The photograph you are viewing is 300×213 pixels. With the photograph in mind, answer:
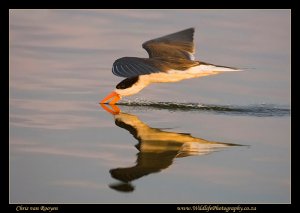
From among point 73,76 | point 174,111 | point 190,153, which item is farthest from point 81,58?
point 190,153

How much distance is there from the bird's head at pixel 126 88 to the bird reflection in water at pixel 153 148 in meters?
0.89

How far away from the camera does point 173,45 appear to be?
9.33 m

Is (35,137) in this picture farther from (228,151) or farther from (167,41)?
(167,41)

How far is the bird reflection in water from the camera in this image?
586cm

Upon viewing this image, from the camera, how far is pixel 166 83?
10094 mm

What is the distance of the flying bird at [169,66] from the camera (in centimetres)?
859

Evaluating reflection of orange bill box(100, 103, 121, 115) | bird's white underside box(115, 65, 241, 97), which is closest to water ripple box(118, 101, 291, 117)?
reflection of orange bill box(100, 103, 121, 115)

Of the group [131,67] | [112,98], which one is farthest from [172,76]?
[131,67]

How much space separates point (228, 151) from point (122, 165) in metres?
1.11

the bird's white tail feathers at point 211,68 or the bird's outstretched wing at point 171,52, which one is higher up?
the bird's outstretched wing at point 171,52

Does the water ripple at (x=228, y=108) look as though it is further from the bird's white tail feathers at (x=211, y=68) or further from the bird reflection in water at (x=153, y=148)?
the bird reflection in water at (x=153, y=148)

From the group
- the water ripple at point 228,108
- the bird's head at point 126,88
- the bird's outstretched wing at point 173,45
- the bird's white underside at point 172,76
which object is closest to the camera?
the water ripple at point 228,108

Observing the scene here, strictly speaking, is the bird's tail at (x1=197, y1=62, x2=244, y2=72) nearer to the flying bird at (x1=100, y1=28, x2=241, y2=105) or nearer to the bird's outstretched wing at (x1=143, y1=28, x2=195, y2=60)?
the flying bird at (x1=100, y1=28, x2=241, y2=105)

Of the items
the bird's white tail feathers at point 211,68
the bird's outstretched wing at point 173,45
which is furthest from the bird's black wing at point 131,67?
the bird's outstretched wing at point 173,45
